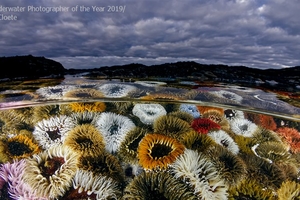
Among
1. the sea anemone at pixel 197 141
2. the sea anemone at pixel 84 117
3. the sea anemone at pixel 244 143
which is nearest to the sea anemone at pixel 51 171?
the sea anemone at pixel 84 117

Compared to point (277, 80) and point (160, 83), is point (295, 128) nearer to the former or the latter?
point (277, 80)

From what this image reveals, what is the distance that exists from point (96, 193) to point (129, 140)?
3.03 ft

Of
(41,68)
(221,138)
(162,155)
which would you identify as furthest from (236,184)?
(41,68)

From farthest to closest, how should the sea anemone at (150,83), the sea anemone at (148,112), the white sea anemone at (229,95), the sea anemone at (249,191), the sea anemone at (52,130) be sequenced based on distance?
the sea anemone at (150,83), the white sea anemone at (229,95), the sea anemone at (148,112), the sea anemone at (52,130), the sea anemone at (249,191)

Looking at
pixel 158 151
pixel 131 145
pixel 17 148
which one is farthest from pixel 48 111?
pixel 158 151

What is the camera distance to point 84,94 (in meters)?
4.98

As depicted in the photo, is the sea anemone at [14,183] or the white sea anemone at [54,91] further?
the white sea anemone at [54,91]

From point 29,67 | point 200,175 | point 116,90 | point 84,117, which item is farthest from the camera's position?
point 29,67

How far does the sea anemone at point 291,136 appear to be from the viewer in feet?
15.4

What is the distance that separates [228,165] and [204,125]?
795 mm

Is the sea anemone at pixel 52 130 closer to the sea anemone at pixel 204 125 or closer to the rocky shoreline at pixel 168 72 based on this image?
the sea anemone at pixel 204 125

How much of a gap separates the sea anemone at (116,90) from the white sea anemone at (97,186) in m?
1.82

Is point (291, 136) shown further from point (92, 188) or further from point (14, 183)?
point (14, 183)

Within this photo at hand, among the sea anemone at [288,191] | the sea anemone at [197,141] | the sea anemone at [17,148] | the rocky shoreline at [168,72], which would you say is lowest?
the sea anemone at [288,191]
